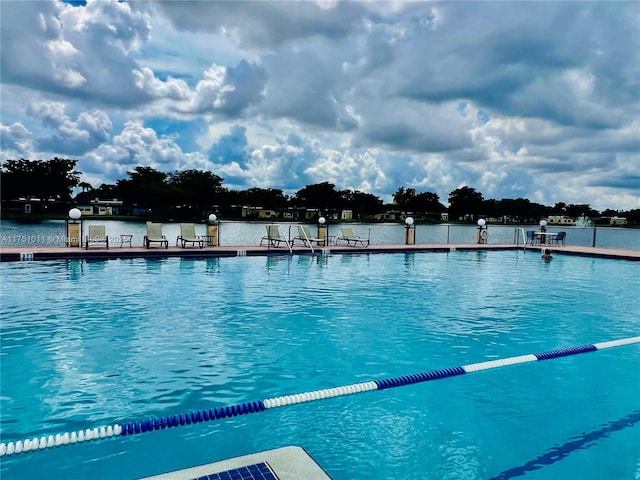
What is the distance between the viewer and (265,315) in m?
8.69

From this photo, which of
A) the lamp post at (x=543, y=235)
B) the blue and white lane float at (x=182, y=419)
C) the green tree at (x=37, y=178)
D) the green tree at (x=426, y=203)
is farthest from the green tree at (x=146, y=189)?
the blue and white lane float at (x=182, y=419)

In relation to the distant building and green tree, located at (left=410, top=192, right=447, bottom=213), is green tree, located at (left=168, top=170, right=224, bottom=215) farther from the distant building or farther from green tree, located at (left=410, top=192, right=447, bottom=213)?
the distant building

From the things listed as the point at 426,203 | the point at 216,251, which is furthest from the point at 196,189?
the point at 216,251

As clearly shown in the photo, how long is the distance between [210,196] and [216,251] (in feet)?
206

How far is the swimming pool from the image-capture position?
13.2 feet

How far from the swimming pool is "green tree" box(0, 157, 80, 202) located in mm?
60554

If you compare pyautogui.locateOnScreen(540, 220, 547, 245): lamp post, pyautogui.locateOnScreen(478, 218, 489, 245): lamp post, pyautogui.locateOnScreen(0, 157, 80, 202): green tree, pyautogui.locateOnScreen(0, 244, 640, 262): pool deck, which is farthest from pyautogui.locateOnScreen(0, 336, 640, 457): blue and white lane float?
pyautogui.locateOnScreen(0, 157, 80, 202): green tree

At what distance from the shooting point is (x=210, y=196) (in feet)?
257

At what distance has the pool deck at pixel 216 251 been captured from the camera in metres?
15.4

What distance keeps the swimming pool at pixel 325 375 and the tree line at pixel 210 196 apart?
61.4 m

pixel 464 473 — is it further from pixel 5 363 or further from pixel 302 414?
pixel 5 363

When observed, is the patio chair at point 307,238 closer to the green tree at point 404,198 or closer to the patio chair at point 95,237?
the patio chair at point 95,237

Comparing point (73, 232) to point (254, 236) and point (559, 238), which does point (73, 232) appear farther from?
point (559, 238)

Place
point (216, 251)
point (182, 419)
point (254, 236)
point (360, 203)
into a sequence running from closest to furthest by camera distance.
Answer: point (182, 419) < point (216, 251) < point (254, 236) < point (360, 203)
